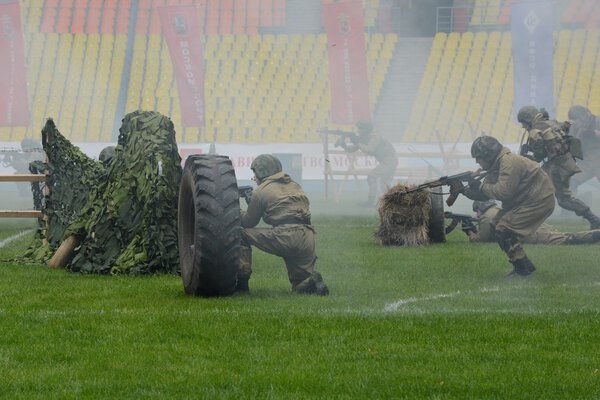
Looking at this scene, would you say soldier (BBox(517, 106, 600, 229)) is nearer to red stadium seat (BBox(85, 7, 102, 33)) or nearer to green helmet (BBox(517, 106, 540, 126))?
green helmet (BBox(517, 106, 540, 126))

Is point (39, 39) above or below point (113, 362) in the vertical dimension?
above

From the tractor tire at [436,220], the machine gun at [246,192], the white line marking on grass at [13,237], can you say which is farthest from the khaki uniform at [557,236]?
the white line marking on grass at [13,237]

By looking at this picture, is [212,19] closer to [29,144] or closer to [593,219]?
[29,144]

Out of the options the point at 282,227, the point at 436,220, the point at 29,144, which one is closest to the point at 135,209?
the point at 282,227

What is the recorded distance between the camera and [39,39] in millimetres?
57250

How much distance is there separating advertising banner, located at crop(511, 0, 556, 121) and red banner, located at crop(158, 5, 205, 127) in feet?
35.2

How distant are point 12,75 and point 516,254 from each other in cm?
3216

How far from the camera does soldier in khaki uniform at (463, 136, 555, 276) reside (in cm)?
1548

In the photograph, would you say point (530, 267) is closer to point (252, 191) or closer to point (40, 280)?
point (252, 191)

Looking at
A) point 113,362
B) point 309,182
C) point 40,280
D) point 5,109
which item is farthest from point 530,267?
point 5,109

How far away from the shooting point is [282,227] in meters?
13.2

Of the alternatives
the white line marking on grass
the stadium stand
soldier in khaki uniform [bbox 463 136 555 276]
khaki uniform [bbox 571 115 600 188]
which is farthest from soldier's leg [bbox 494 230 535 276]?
the stadium stand

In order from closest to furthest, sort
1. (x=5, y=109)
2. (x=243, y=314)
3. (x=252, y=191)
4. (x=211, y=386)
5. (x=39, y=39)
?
1. (x=211, y=386)
2. (x=243, y=314)
3. (x=252, y=191)
4. (x=5, y=109)
5. (x=39, y=39)

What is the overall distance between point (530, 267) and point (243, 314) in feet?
16.4
